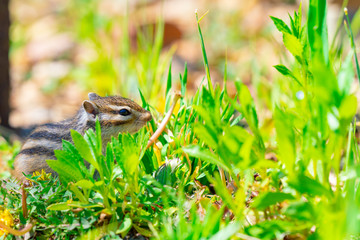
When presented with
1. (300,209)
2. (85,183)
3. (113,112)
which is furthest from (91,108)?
(300,209)

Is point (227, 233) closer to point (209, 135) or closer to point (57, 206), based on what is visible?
point (209, 135)

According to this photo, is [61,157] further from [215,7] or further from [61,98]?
[215,7]

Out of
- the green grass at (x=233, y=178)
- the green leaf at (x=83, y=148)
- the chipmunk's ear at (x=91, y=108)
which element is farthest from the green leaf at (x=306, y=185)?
the chipmunk's ear at (x=91, y=108)

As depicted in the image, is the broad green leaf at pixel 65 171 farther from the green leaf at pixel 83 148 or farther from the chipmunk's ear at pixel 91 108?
the chipmunk's ear at pixel 91 108

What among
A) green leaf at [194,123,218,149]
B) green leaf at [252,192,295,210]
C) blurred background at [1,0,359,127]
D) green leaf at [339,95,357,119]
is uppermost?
green leaf at [339,95,357,119]

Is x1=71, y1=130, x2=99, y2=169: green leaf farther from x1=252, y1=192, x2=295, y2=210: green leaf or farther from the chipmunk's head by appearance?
the chipmunk's head

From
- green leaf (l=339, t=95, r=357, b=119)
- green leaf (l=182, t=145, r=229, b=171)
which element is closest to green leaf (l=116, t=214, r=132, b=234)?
green leaf (l=182, t=145, r=229, b=171)

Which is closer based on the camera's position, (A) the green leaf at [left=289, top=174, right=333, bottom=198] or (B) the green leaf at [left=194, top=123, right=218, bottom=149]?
(A) the green leaf at [left=289, top=174, right=333, bottom=198]
